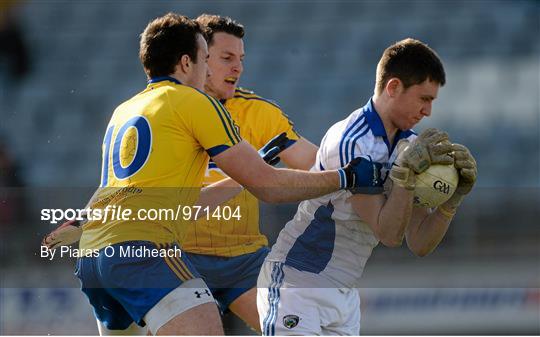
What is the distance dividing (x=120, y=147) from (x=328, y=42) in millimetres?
7356

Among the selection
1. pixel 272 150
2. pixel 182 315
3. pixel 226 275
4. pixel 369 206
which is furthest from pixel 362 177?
pixel 226 275

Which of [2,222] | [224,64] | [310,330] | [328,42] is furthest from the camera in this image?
[328,42]

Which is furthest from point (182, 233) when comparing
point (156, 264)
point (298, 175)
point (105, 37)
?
point (105, 37)

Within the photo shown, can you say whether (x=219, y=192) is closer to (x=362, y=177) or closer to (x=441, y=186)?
(x=362, y=177)

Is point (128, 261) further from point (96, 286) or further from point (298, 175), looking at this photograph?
point (298, 175)

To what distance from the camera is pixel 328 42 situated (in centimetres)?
1084

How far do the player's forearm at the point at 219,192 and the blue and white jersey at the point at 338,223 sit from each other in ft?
1.83

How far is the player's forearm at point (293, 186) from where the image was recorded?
12.2ft

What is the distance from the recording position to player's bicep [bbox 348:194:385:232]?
3695mm

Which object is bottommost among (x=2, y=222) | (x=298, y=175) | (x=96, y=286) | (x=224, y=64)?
(x=2, y=222)

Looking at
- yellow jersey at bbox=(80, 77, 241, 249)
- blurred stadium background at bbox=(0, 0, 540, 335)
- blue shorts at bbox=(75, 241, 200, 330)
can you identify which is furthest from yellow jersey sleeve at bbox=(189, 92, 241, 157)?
blurred stadium background at bbox=(0, 0, 540, 335)

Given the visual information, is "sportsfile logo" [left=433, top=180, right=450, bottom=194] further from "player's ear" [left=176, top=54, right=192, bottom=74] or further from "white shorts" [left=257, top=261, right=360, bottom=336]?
"player's ear" [left=176, top=54, right=192, bottom=74]

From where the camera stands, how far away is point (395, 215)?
3.63 metres

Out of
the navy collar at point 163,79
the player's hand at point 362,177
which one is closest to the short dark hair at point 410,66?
the player's hand at point 362,177
